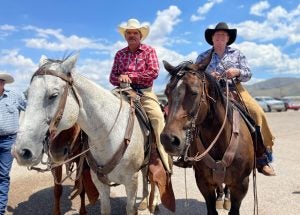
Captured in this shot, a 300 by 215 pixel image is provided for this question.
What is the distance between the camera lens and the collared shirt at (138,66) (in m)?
5.47

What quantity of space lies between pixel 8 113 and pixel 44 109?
2.57 m

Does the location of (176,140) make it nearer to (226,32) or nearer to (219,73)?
(219,73)

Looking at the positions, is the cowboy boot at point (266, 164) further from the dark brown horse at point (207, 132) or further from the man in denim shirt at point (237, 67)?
the dark brown horse at point (207, 132)

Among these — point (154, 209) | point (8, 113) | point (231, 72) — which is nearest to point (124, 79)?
point (231, 72)

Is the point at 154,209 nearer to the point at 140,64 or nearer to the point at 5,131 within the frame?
A: the point at 140,64

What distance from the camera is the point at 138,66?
5500mm

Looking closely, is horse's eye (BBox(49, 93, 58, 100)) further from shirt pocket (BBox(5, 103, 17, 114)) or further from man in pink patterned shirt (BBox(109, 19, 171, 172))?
shirt pocket (BBox(5, 103, 17, 114))

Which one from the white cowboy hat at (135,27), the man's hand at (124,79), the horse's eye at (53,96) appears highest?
the white cowboy hat at (135,27)

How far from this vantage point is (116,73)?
565cm

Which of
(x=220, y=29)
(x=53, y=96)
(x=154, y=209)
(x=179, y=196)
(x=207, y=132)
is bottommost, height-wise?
(x=179, y=196)

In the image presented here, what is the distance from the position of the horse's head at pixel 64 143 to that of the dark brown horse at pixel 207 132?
1.45 meters

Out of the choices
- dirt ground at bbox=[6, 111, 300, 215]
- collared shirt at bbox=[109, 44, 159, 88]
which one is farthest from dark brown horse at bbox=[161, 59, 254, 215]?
collared shirt at bbox=[109, 44, 159, 88]

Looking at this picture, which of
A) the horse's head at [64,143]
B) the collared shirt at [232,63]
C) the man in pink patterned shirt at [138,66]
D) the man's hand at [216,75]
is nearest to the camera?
the horse's head at [64,143]

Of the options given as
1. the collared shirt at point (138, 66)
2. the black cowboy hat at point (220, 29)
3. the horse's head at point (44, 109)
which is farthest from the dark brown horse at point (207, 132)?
the collared shirt at point (138, 66)
